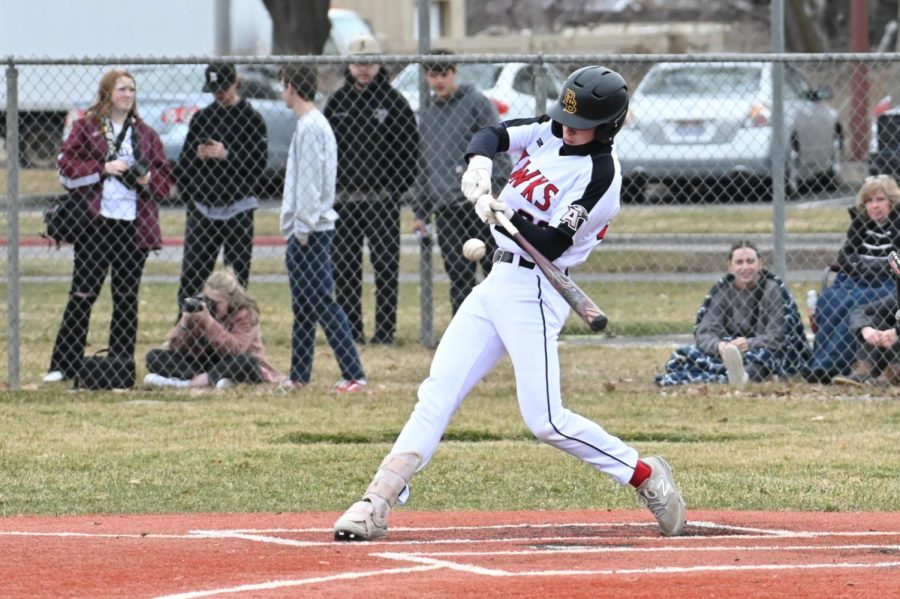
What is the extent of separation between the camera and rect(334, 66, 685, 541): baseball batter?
682 centimetres

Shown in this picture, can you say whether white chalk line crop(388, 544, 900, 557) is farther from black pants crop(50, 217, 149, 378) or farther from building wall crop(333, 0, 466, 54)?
building wall crop(333, 0, 466, 54)

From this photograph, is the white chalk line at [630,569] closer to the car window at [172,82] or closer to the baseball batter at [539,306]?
the baseball batter at [539,306]

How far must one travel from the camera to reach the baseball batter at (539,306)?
6.82 meters

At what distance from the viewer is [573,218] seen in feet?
22.1

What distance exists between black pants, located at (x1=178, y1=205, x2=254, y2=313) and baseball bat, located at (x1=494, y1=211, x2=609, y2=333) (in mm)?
5542

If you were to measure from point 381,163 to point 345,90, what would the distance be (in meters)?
0.60

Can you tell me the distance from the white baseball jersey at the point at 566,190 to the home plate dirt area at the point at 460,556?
1169mm

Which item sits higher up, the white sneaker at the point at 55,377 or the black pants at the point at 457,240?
the black pants at the point at 457,240

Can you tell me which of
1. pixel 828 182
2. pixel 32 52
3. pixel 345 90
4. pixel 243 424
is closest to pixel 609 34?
pixel 32 52

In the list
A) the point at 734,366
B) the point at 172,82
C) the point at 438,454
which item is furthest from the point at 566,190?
the point at 172,82

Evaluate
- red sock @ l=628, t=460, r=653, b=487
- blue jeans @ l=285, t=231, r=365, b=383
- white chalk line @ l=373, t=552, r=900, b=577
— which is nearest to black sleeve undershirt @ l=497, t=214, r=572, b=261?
red sock @ l=628, t=460, r=653, b=487

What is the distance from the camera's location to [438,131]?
490 inches

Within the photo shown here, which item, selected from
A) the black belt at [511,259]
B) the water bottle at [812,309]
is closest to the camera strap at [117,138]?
the water bottle at [812,309]

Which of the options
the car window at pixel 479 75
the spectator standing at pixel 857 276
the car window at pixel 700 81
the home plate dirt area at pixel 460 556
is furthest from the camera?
the car window at pixel 479 75
